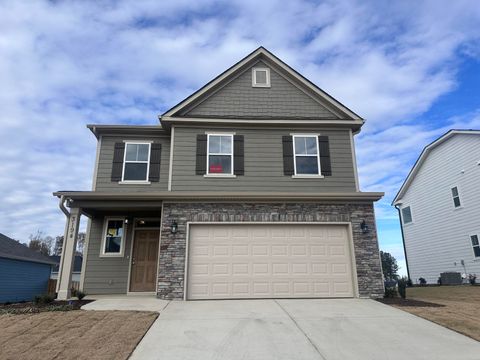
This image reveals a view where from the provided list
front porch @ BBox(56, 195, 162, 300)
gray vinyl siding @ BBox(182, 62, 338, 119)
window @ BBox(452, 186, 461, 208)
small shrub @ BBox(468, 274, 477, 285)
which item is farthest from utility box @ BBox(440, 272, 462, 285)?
front porch @ BBox(56, 195, 162, 300)

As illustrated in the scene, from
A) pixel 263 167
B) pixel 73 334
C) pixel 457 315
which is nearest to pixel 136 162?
pixel 263 167

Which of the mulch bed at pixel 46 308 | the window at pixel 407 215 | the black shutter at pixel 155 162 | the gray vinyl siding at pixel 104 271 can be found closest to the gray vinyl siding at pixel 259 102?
the black shutter at pixel 155 162

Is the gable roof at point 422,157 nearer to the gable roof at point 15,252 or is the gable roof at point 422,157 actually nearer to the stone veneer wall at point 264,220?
the stone veneer wall at point 264,220

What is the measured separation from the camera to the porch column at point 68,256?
367 inches

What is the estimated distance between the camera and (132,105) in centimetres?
1448

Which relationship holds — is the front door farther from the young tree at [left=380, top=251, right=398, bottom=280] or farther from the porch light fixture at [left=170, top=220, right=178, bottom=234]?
the young tree at [left=380, top=251, right=398, bottom=280]

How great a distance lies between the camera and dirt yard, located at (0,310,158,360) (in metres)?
4.82

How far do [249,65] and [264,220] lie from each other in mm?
6147

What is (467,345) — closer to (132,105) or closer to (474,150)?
(474,150)

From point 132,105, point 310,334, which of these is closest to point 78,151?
point 132,105

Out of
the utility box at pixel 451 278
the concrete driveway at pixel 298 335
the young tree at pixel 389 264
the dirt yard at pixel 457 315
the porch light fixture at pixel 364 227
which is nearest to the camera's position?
the concrete driveway at pixel 298 335

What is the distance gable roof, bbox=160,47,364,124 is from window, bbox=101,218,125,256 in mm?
4003

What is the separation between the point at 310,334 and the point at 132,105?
12230 mm

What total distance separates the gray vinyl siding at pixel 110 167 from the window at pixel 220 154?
168 centimetres
